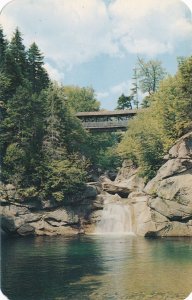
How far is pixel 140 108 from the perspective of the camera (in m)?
30.6

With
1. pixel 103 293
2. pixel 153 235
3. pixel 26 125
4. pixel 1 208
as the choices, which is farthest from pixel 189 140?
pixel 103 293

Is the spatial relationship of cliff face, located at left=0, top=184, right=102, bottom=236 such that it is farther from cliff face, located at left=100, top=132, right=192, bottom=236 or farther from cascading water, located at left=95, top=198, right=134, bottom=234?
cliff face, located at left=100, top=132, right=192, bottom=236

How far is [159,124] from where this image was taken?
25.9 m

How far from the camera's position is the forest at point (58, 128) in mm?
23094

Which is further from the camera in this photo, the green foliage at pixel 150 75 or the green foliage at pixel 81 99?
the green foliage at pixel 81 99

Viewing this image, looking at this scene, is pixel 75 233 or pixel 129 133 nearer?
pixel 75 233

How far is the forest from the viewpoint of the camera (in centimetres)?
2309

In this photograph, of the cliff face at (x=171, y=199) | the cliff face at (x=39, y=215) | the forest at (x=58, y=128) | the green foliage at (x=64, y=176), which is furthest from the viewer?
the green foliage at (x=64, y=176)

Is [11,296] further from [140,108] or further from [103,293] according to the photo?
[140,108]

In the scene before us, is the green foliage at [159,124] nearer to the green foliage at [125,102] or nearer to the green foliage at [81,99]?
the green foliage at [125,102]

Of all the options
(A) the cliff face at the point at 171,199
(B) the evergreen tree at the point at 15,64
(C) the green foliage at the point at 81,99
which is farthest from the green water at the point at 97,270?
Result: (B) the evergreen tree at the point at 15,64

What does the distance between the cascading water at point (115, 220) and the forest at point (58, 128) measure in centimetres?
199

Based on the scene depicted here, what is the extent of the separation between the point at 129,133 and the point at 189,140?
522 centimetres

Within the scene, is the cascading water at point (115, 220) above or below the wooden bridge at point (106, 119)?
below
